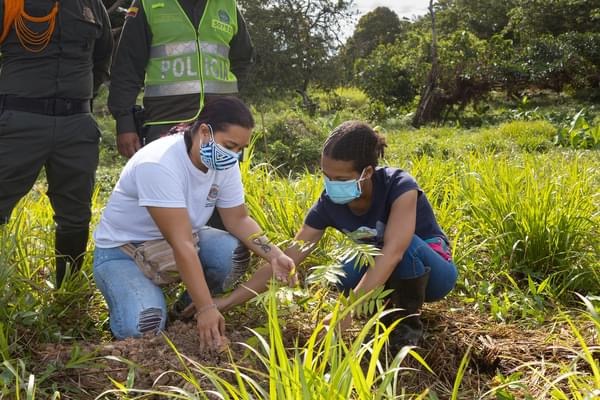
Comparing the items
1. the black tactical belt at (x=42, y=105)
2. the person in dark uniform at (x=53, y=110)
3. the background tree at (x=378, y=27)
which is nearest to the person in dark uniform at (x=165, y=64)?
the person in dark uniform at (x=53, y=110)

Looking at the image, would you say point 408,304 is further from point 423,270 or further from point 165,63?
point 165,63

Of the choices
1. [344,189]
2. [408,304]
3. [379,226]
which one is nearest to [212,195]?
[344,189]

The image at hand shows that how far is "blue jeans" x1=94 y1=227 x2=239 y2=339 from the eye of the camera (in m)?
2.36

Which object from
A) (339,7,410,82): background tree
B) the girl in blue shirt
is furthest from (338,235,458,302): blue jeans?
(339,7,410,82): background tree

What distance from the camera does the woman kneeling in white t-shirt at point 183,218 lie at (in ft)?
7.36

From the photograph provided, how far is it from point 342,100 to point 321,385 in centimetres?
1541

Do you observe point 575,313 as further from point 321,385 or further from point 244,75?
point 244,75

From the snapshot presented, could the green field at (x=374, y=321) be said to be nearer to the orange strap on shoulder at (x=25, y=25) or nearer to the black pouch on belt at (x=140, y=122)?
the black pouch on belt at (x=140, y=122)

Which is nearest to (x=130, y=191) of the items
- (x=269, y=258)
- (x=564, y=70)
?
(x=269, y=258)

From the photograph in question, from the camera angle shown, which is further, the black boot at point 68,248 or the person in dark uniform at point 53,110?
the black boot at point 68,248

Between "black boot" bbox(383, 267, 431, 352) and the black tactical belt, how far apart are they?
1605 mm

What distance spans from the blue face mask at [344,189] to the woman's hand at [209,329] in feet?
2.00

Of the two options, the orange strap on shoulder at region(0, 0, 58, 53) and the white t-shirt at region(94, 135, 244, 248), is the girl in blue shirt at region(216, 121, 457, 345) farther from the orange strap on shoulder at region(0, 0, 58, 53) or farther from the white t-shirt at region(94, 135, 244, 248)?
the orange strap on shoulder at region(0, 0, 58, 53)

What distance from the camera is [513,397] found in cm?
202
